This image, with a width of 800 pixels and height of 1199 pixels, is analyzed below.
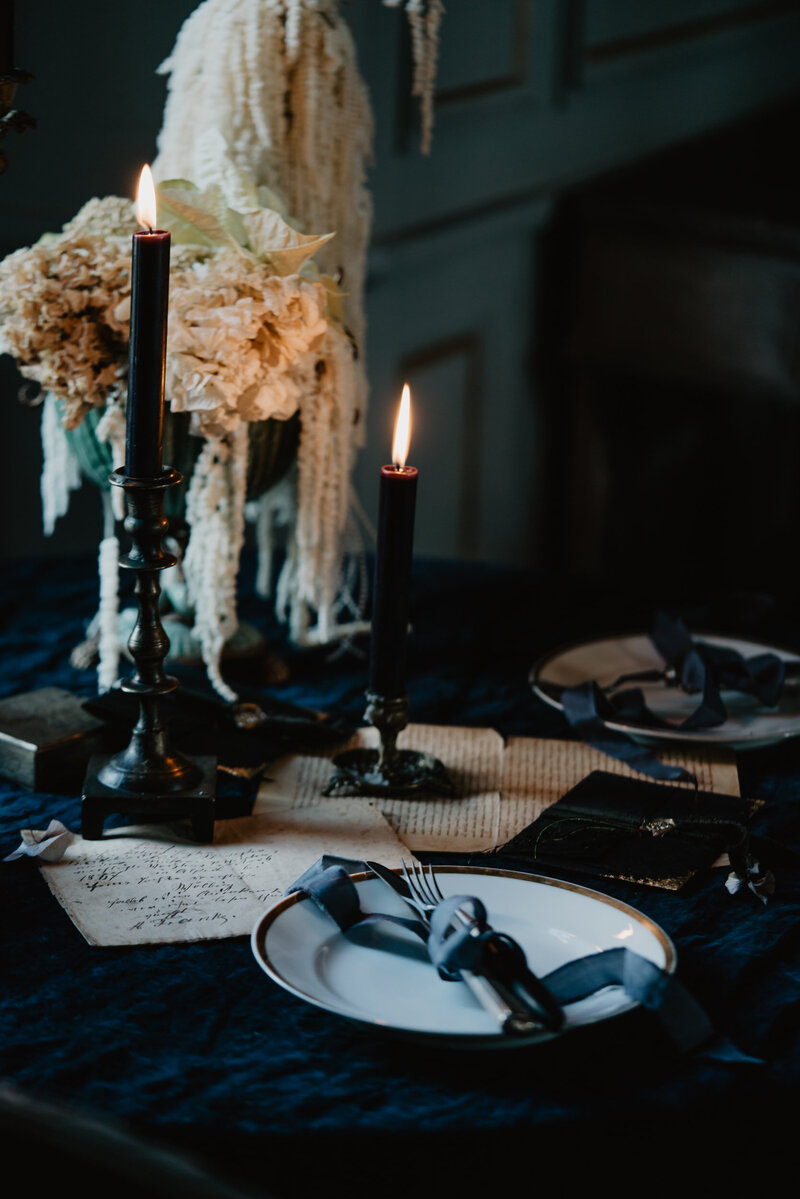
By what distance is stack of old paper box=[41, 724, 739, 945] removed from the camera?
0.82 metres

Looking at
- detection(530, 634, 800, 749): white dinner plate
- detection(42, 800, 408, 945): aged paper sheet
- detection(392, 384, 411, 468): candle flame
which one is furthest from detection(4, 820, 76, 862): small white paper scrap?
detection(530, 634, 800, 749): white dinner plate

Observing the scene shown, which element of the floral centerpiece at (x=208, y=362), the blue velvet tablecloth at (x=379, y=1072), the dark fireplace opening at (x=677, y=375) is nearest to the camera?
the blue velvet tablecloth at (x=379, y=1072)

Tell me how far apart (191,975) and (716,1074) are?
1.00 feet

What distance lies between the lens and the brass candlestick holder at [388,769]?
98cm

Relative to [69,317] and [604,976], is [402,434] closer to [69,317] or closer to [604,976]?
[69,317]

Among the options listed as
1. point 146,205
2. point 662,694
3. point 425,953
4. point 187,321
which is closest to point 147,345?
point 146,205

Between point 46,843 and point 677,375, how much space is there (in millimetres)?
2069

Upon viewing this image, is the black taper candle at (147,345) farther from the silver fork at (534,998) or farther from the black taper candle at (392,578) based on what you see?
the silver fork at (534,998)

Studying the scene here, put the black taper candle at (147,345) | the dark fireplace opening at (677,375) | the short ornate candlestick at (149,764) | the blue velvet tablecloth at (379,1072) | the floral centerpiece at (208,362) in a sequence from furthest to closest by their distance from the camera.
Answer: the dark fireplace opening at (677,375)
the floral centerpiece at (208,362)
the short ornate candlestick at (149,764)
the black taper candle at (147,345)
the blue velvet tablecloth at (379,1072)

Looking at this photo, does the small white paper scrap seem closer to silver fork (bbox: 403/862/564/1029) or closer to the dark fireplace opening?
silver fork (bbox: 403/862/564/1029)

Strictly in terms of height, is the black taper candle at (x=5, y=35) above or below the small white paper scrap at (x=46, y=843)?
above

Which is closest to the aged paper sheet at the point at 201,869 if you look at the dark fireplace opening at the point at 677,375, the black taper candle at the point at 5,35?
the black taper candle at the point at 5,35

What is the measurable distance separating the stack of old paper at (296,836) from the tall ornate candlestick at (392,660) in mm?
18

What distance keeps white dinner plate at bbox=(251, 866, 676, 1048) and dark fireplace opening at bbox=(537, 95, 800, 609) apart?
1.79m
